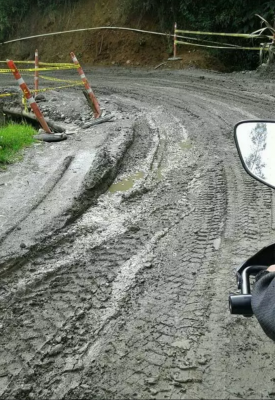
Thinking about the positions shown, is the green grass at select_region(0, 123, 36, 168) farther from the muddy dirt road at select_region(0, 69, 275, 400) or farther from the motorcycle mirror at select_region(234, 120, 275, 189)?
the motorcycle mirror at select_region(234, 120, 275, 189)

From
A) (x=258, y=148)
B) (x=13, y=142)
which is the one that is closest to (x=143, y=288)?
(x=258, y=148)

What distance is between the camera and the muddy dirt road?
7.86ft

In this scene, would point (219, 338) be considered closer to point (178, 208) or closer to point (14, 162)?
point (178, 208)

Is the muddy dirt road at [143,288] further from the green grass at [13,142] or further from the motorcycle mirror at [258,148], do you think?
the green grass at [13,142]

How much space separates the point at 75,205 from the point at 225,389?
2821 mm

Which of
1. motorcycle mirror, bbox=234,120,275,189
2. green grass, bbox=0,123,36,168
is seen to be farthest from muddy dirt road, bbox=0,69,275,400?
green grass, bbox=0,123,36,168

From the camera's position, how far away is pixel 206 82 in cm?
1262

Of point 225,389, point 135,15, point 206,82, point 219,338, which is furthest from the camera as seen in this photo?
point 135,15

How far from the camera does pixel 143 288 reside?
10.6 feet

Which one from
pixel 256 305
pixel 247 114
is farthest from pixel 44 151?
pixel 256 305

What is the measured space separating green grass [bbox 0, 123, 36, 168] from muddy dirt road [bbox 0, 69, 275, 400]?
4.32ft

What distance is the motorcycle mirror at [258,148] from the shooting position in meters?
2.01

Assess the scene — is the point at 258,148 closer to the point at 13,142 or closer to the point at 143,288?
the point at 143,288

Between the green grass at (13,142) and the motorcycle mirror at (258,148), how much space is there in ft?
15.0
